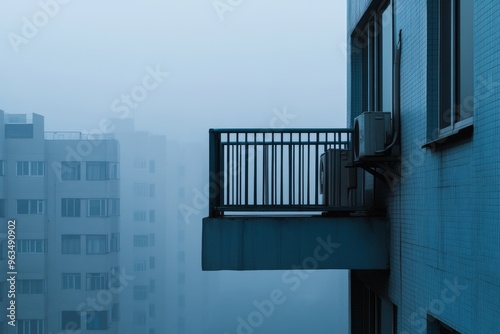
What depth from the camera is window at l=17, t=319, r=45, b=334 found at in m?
46.3

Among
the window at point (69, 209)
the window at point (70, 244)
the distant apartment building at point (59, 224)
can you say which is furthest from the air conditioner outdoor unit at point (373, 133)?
the window at point (70, 244)

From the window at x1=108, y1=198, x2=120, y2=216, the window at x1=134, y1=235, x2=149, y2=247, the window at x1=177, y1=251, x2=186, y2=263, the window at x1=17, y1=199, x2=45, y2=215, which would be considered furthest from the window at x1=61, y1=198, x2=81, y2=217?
the window at x1=177, y1=251, x2=186, y2=263

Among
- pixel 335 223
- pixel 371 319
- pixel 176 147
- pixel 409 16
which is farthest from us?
pixel 176 147

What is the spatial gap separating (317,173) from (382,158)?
162 centimetres

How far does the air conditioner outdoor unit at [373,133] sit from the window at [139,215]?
5715cm

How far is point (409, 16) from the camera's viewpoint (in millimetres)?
5012

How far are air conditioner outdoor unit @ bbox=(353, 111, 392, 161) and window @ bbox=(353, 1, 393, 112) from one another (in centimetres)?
71

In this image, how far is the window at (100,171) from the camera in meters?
46.3

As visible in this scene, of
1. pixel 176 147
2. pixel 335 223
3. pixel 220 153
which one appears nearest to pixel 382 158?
pixel 335 223

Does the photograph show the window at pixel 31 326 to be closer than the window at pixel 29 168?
No

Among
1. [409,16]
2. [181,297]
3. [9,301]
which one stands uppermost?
[409,16]

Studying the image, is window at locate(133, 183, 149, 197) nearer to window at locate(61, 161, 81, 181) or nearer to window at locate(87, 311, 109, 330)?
window at locate(87, 311, 109, 330)

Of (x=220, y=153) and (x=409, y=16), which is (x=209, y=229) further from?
(x=409, y=16)

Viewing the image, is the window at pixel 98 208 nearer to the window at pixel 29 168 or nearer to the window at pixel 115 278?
the window at pixel 29 168
